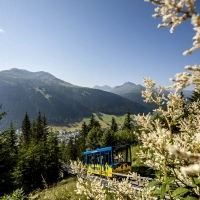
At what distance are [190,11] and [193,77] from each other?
18.3 inches

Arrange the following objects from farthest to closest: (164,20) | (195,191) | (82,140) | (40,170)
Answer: (82,140) → (40,170) → (195,191) → (164,20)

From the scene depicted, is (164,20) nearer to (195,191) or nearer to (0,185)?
(195,191)

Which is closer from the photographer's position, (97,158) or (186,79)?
(186,79)

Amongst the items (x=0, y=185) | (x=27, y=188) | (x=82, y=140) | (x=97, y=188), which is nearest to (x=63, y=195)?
(x=0, y=185)

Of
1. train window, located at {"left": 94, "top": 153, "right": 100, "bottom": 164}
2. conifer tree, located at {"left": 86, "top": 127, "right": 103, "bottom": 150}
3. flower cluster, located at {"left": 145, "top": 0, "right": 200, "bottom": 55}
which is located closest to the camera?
flower cluster, located at {"left": 145, "top": 0, "right": 200, "bottom": 55}

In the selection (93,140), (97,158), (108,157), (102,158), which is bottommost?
(93,140)

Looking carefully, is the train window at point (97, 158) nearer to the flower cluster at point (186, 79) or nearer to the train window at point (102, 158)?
the train window at point (102, 158)

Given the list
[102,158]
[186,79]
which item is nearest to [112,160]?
[102,158]

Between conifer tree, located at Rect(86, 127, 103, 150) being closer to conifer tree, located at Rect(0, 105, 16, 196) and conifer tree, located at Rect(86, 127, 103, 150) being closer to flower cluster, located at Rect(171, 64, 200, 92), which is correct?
conifer tree, located at Rect(0, 105, 16, 196)

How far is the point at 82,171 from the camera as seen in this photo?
4.13m

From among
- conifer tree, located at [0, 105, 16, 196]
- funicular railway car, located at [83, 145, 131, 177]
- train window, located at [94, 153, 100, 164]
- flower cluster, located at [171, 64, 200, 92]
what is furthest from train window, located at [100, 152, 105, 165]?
flower cluster, located at [171, 64, 200, 92]

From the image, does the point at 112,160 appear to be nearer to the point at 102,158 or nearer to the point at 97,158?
the point at 102,158

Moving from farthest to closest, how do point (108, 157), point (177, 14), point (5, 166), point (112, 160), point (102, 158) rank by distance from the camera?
point (102, 158), point (108, 157), point (112, 160), point (5, 166), point (177, 14)

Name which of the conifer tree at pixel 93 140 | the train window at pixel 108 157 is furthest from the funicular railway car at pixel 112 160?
the conifer tree at pixel 93 140
